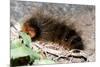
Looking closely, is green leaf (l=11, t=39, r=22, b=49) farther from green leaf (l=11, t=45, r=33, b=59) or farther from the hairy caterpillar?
the hairy caterpillar

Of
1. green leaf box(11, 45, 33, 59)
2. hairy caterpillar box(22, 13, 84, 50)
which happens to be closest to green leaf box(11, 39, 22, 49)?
green leaf box(11, 45, 33, 59)

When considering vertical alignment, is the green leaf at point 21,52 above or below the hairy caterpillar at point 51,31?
below

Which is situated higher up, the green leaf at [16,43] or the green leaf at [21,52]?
the green leaf at [16,43]

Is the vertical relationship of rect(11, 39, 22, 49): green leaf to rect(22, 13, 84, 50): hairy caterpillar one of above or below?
below

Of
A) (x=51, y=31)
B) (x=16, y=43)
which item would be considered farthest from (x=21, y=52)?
(x=51, y=31)

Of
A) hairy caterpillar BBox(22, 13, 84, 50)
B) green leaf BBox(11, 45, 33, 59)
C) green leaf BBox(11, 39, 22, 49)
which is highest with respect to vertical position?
hairy caterpillar BBox(22, 13, 84, 50)

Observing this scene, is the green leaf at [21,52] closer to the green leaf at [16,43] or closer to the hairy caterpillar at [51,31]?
the green leaf at [16,43]

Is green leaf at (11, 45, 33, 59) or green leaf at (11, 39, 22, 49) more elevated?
green leaf at (11, 39, 22, 49)

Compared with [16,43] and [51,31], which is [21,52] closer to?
[16,43]

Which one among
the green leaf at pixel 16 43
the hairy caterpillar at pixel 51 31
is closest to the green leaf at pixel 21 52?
the green leaf at pixel 16 43

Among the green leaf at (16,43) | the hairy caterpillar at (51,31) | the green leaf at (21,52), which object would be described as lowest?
the green leaf at (21,52)
